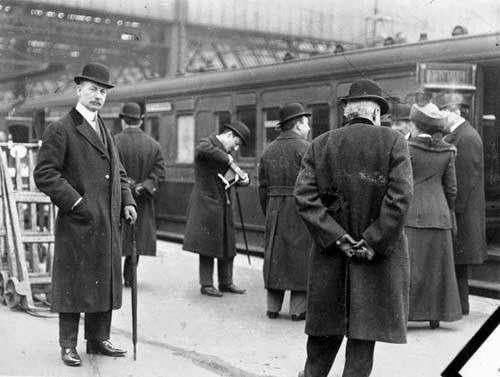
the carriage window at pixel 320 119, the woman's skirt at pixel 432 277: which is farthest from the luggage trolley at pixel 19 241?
the carriage window at pixel 320 119

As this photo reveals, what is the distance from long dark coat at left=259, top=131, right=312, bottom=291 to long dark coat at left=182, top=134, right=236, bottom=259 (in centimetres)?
90

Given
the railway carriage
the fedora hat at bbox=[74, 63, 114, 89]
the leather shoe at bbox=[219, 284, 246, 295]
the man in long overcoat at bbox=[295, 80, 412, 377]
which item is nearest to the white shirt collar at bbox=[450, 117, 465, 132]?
the railway carriage

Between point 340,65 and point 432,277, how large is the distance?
13.8 feet

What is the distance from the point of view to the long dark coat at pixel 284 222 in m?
6.65

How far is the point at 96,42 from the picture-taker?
1123 centimetres

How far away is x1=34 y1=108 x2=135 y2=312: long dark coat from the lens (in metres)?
4.95

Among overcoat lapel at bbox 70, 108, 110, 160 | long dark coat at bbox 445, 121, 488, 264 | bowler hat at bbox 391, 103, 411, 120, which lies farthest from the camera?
bowler hat at bbox 391, 103, 411, 120

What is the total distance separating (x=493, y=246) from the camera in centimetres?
809

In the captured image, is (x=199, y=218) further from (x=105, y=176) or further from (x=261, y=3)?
(x=261, y=3)

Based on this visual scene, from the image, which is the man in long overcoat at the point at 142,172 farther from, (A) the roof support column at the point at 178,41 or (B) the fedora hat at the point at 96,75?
(A) the roof support column at the point at 178,41

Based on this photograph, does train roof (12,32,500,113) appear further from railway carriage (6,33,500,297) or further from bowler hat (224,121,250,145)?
bowler hat (224,121,250,145)

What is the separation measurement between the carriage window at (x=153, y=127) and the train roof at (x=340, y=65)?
0.46 metres

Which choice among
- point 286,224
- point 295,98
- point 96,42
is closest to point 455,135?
point 286,224

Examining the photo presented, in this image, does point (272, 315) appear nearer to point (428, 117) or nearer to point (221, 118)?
point (428, 117)
